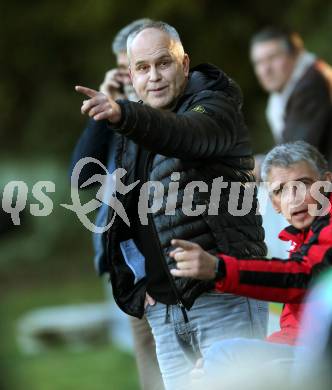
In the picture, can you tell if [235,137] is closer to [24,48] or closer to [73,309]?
[73,309]

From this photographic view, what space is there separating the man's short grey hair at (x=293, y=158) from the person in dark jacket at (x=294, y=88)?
8.24 feet

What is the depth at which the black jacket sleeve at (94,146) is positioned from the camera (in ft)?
14.7

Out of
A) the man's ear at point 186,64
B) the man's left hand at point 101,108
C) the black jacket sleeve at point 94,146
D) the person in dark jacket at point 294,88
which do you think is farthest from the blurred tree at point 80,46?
the man's left hand at point 101,108

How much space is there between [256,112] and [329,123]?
7.99m

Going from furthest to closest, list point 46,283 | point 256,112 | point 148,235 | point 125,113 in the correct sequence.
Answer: point 46,283
point 256,112
point 148,235
point 125,113

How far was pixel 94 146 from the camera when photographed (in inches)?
179

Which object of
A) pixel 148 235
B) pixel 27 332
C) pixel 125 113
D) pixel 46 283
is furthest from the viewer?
pixel 46 283

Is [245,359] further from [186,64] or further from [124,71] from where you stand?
[124,71]

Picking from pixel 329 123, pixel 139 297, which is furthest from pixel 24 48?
pixel 139 297

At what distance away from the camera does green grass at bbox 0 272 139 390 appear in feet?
28.4

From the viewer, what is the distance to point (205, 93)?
12.1 ft

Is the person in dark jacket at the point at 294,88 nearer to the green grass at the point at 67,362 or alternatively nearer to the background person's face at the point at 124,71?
the background person's face at the point at 124,71

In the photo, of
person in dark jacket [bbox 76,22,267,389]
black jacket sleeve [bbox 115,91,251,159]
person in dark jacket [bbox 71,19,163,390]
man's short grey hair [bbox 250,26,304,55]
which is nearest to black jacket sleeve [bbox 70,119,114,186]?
person in dark jacket [bbox 71,19,163,390]

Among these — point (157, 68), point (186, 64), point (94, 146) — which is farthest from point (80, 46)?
point (157, 68)
